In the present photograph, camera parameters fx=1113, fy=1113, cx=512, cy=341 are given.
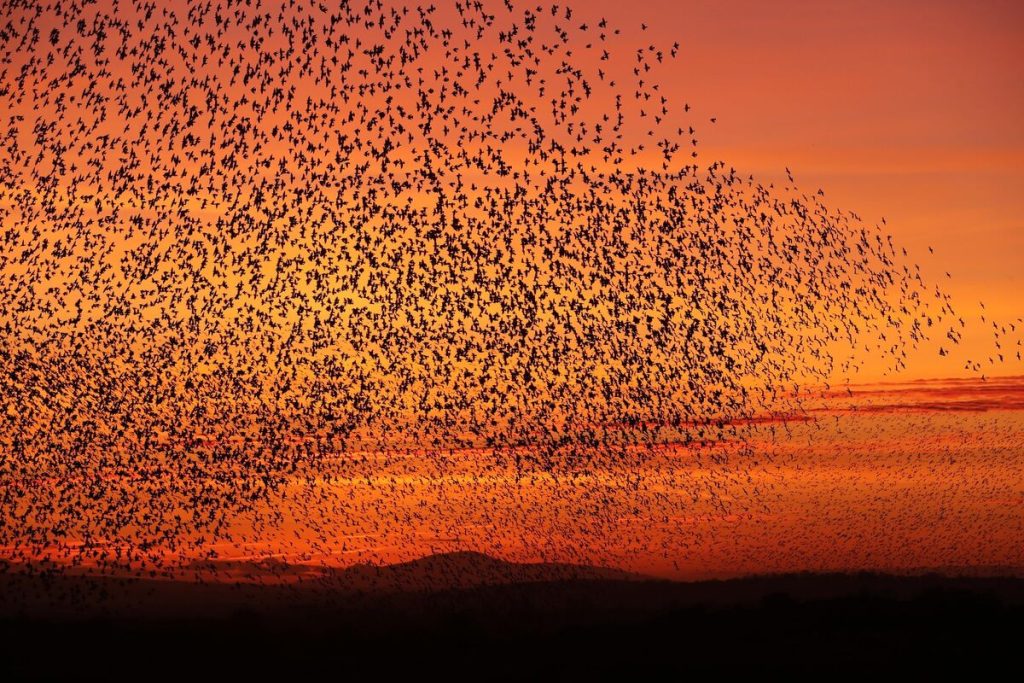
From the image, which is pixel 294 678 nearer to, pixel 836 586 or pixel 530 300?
pixel 530 300

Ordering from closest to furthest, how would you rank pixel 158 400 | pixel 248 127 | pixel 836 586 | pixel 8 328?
pixel 248 127, pixel 8 328, pixel 158 400, pixel 836 586

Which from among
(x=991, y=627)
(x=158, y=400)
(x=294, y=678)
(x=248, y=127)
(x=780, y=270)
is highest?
(x=248, y=127)

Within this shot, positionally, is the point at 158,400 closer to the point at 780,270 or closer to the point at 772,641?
the point at 780,270

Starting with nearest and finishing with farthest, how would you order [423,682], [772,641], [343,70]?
[343,70], [423,682], [772,641]

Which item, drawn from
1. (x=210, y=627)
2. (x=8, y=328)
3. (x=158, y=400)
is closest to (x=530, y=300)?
(x=158, y=400)

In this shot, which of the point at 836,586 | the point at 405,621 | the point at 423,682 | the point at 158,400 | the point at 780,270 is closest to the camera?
the point at 780,270

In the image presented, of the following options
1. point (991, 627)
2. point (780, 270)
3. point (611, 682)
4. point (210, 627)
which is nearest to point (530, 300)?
point (780, 270)

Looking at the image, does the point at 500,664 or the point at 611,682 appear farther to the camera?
the point at 500,664

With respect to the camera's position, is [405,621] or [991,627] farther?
[405,621]

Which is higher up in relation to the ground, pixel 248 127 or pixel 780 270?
pixel 248 127
